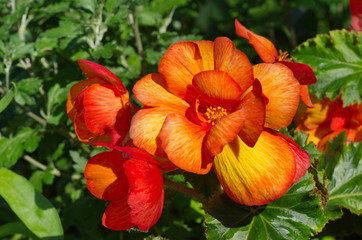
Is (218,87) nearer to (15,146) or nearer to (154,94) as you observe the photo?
(154,94)

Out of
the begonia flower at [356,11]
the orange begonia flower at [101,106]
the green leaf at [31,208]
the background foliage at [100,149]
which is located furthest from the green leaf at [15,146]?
the begonia flower at [356,11]

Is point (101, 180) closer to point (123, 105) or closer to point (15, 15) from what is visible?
point (123, 105)

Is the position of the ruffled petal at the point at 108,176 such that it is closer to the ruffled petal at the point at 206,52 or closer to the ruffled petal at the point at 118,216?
the ruffled petal at the point at 118,216

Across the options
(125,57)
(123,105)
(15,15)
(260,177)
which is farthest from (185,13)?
(260,177)

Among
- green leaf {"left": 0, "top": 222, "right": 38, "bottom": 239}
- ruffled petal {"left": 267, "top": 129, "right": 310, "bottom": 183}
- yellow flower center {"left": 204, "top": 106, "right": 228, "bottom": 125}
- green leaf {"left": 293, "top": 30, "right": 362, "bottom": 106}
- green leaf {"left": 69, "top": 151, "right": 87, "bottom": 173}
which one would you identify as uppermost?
yellow flower center {"left": 204, "top": 106, "right": 228, "bottom": 125}

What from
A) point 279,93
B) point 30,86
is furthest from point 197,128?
point 30,86

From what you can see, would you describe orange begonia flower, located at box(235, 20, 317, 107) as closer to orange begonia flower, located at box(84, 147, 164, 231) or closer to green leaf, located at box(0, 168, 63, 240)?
orange begonia flower, located at box(84, 147, 164, 231)

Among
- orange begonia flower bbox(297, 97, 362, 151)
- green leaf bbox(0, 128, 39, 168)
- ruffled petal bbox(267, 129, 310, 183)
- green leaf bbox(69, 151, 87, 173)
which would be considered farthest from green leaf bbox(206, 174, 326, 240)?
green leaf bbox(0, 128, 39, 168)
